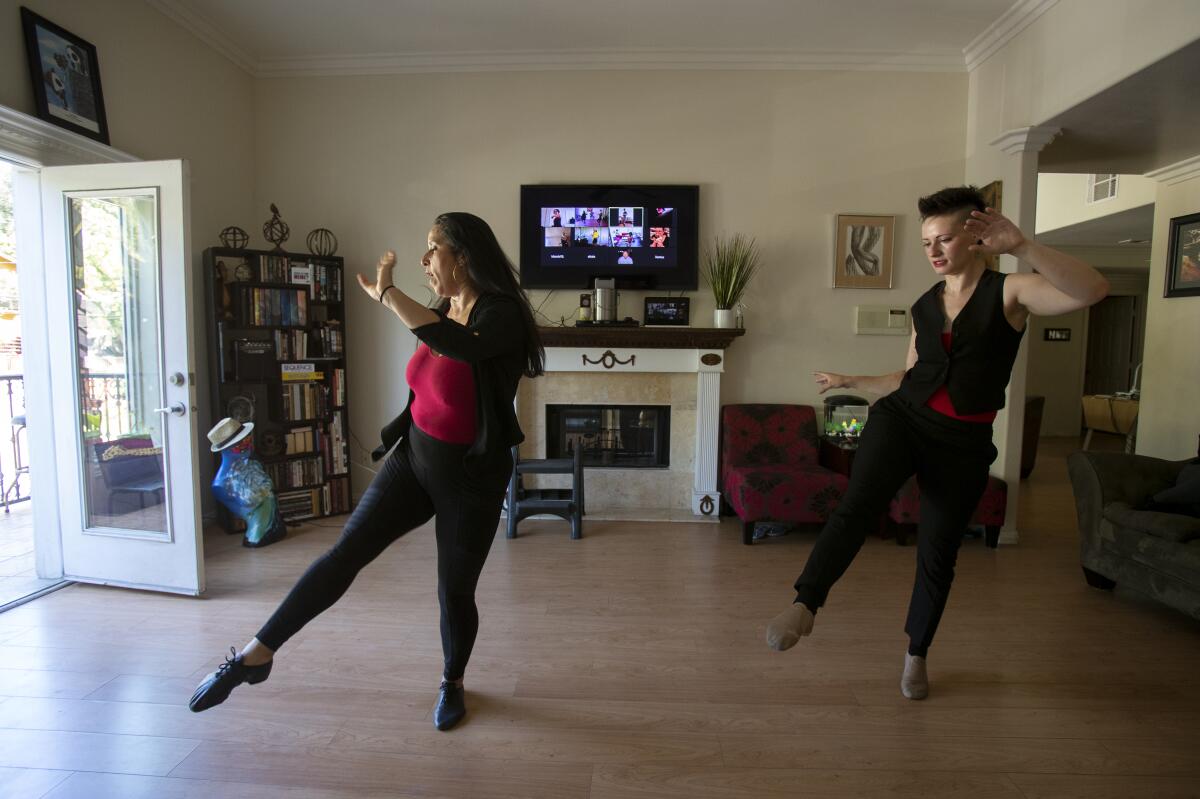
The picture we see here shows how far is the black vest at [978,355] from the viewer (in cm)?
185

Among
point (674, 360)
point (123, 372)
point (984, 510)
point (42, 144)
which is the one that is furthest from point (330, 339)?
point (984, 510)

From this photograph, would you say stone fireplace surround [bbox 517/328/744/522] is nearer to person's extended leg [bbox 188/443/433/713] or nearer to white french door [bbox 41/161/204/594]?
white french door [bbox 41/161/204/594]

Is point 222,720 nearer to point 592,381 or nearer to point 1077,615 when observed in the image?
point 592,381

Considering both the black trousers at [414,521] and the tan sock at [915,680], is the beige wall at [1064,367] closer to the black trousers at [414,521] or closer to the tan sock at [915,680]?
the tan sock at [915,680]

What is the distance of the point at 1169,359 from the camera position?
507 centimetres

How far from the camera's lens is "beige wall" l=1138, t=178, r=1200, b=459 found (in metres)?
4.86

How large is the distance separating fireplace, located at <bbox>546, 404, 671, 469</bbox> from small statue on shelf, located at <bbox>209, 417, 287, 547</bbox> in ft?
6.03

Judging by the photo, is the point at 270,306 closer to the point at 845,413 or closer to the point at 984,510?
the point at 845,413

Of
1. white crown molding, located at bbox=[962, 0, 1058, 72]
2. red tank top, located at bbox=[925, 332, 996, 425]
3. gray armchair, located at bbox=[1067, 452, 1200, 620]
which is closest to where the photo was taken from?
red tank top, located at bbox=[925, 332, 996, 425]

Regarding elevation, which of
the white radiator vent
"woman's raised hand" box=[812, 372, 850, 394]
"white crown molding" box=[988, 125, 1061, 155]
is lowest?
"woman's raised hand" box=[812, 372, 850, 394]

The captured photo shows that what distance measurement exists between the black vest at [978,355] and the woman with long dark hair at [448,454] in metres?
1.19

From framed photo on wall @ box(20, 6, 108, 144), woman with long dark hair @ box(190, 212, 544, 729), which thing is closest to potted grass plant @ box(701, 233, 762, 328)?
woman with long dark hair @ box(190, 212, 544, 729)

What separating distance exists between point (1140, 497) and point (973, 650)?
4.60ft

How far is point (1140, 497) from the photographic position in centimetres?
320
